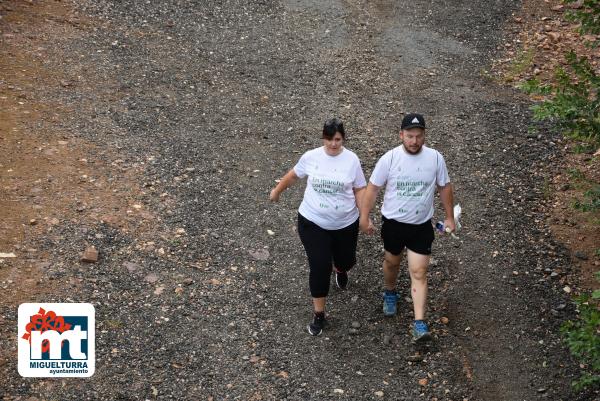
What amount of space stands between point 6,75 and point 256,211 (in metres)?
4.45

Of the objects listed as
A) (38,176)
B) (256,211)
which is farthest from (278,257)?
(38,176)

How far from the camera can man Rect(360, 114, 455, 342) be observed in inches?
253

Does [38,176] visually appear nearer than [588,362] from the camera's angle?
No

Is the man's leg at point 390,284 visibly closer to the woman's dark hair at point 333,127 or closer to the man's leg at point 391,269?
the man's leg at point 391,269

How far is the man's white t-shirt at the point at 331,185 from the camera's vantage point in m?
6.45

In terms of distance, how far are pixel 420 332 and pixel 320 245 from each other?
3.86 feet

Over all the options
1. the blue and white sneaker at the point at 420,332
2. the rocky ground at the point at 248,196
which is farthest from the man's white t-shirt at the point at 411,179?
the rocky ground at the point at 248,196

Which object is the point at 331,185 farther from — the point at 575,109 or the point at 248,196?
the point at 248,196

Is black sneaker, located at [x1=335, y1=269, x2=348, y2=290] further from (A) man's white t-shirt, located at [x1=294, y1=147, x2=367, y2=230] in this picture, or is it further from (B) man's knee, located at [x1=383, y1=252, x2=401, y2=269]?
(A) man's white t-shirt, located at [x1=294, y1=147, x2=367, y2=230]

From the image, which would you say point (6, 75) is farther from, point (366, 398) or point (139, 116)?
point (366, 398)

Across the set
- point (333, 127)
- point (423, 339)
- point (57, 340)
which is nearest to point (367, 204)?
point (333, 127)

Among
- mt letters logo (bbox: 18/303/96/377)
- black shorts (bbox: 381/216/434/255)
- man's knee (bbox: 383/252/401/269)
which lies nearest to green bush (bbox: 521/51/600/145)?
black shorts (bbox: 381/216/434/255)

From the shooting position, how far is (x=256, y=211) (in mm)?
8695

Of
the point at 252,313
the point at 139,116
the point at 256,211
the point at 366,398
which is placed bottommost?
the point at 366,398
